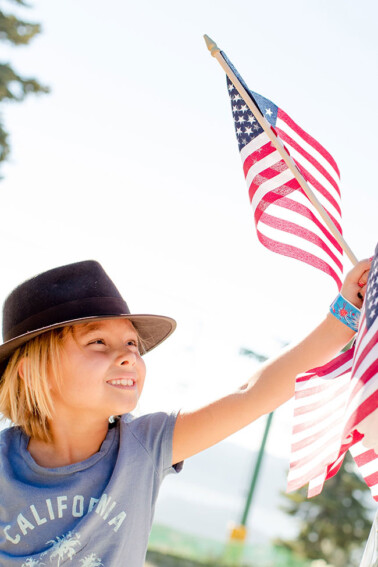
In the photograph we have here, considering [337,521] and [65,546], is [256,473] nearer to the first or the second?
[337,521]

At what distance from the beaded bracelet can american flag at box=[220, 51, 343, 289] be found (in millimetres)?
406

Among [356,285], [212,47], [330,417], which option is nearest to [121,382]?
[330,417]

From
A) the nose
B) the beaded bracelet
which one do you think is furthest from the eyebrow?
the beaded bracelet

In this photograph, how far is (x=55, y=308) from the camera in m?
2.77

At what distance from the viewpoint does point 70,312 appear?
108 inches

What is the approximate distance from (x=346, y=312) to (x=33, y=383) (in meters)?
1.19

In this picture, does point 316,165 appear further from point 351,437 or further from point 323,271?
point 351,437

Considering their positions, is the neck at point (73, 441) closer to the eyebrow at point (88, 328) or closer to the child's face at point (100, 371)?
the child's face at point (100, 371)

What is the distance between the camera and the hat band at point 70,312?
108 inches

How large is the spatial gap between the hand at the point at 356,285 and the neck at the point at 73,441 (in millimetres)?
1016

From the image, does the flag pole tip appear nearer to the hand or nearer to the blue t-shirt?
the hand

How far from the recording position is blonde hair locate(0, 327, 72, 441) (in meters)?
2.82

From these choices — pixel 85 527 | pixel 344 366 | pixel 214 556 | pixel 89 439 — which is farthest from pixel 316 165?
pixel 214 556

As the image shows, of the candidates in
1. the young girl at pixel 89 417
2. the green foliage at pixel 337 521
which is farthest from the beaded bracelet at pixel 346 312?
the green foliage at pixel 337 521
